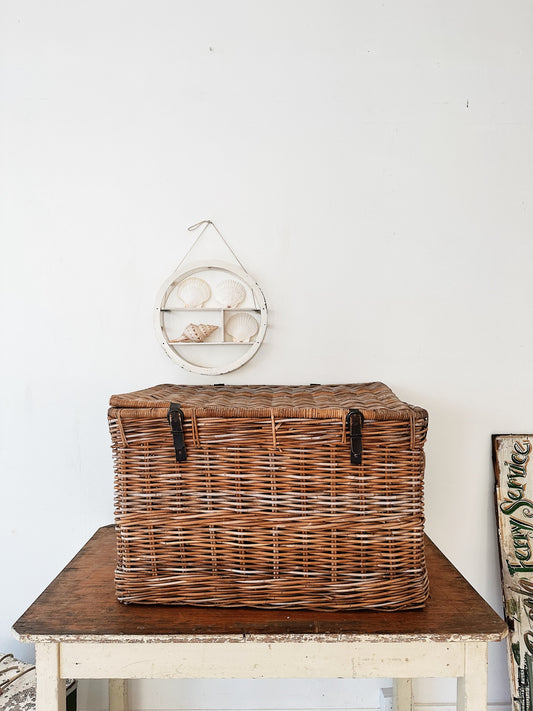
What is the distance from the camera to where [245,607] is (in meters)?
0.97

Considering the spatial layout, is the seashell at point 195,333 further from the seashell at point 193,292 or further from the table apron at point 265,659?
the table apron at point 265,659

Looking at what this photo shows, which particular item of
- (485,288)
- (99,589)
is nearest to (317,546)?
(99,589)

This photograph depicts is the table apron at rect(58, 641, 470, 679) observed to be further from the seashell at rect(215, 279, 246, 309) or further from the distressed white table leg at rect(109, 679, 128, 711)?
the seashell at rect(215, 279, 246, 309)

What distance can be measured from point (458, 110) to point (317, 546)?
1.16 m

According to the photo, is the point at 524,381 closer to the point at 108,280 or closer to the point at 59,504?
the point at 108,280

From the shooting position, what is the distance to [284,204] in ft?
4.80

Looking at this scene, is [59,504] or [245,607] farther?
[59,504]

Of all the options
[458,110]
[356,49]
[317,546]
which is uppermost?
[356,49]

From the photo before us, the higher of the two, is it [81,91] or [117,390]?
[81,91]

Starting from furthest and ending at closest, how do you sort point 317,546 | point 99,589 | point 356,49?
point 356,49 → point 99,589 → point 317,546

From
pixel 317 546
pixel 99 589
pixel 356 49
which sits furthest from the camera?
pixel 356 49

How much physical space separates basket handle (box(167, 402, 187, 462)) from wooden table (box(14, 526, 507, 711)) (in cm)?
28

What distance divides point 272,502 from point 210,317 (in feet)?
2.13

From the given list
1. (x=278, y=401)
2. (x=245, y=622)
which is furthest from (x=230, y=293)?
(x=245, y=622)
